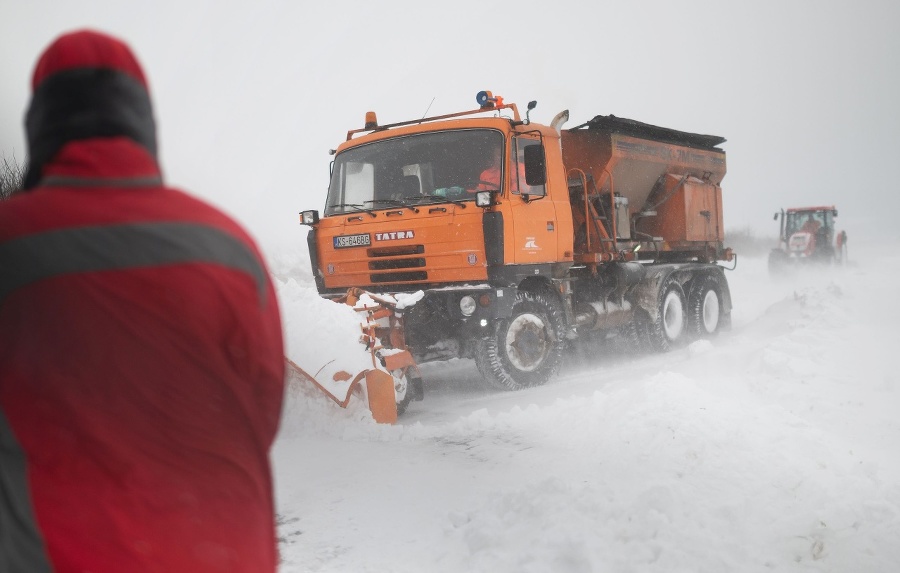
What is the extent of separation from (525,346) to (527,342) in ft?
0.17

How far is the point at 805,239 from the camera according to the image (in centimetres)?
2600

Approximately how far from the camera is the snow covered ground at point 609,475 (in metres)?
3.75

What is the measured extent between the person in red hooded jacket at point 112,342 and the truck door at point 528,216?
6.48m

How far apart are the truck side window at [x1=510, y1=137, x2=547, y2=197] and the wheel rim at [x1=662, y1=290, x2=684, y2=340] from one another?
418cm

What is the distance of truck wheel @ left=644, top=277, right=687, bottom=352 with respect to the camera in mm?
11266

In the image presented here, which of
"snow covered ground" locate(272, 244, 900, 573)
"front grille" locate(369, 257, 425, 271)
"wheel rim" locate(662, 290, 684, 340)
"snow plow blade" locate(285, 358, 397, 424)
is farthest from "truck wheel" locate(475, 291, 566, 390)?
"wheel rim" locate(662, 290, 684, 340)

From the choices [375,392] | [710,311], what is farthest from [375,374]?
[710,311]

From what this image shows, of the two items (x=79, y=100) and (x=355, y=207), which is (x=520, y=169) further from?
(x=79, y=100)

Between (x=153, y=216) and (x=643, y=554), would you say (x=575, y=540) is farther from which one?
(x=153, y=216)

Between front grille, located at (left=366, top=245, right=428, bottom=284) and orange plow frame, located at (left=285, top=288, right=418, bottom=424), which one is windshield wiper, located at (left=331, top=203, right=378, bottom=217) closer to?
front grille, located at (left=366, top=245, right=428, bottom=284)

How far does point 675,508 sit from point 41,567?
11.1ft

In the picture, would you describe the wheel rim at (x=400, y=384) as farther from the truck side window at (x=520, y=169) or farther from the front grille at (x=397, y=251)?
the truck side window at (x=520, y=169)

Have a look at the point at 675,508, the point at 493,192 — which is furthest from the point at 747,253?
the point at 675,508

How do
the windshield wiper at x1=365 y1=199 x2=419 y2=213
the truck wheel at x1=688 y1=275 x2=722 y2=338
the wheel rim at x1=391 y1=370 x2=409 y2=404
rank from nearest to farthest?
the wheel rim at x1=391 y1=370 x2=409 y2=404 → the windshield wiper at x1=365 y1=199 x2=419 y2=213 → the truck wheel at x1=688 y1=275 x2=722 y2=338
